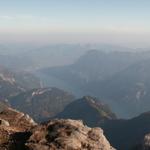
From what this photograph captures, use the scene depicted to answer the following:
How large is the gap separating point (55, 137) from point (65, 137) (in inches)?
39.4

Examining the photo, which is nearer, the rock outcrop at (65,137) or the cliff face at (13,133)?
the rock outcrop at (65,137)

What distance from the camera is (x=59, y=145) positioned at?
3738cm

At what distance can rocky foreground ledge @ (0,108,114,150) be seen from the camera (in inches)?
1473

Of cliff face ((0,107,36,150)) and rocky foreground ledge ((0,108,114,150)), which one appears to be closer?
rocky foreground ledge ((0,108,114,150))

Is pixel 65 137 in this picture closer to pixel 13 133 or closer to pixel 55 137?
pixel 55 137

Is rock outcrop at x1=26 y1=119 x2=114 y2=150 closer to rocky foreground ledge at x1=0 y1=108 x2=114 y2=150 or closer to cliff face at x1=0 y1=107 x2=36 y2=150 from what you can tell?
rocky foreground ledge at x1=0 y1=108 x2=114 y2=150

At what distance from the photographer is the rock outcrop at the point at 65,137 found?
122 feet

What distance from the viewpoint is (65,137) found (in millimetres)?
38906

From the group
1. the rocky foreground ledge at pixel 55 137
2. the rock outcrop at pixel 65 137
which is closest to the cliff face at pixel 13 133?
the rocky foreground ledge at pixel 55 137

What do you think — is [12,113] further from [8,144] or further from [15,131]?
[8,144]

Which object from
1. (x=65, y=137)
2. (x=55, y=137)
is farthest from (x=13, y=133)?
(x=65, y=137)

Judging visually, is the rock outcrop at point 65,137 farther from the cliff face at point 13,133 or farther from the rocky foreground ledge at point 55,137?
the cliff face at point 13,133

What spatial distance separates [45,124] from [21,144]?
189 inches

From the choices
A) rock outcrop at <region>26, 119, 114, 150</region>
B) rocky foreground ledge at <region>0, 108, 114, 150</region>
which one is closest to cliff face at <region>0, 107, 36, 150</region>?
rocky foreground ledge at <region>0, 108, 114, 150</region>
